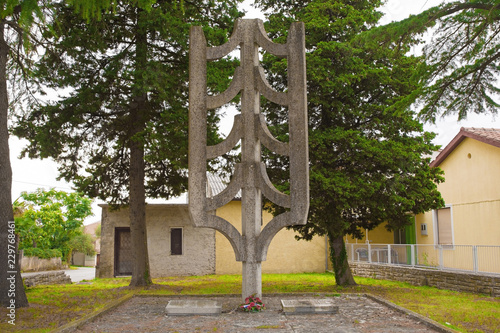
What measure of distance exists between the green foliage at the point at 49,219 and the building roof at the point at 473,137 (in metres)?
13.5

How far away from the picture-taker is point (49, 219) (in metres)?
24.7

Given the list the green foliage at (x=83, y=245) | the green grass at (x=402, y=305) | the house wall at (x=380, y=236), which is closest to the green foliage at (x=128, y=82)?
the green grass at (x=402, y=305)

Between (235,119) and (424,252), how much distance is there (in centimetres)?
937

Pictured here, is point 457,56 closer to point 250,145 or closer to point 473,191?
point 250,145

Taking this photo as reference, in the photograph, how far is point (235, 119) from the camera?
1002 centimetres

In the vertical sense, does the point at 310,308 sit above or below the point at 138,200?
below

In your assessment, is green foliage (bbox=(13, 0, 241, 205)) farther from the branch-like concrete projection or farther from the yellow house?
the yellow house

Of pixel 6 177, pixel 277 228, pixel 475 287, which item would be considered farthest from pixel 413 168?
pixel 6 177

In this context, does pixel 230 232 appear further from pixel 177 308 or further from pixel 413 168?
pixel 413 168

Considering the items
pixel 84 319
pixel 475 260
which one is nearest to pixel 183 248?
pixel 475 260

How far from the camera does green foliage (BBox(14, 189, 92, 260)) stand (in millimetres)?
16998

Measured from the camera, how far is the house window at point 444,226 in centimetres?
1738

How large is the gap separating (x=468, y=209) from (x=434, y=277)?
274 cm

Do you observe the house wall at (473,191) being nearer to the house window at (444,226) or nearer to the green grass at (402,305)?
the house window at (444,226)
